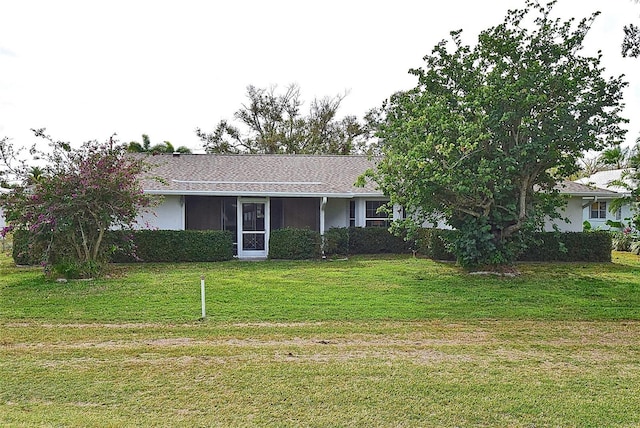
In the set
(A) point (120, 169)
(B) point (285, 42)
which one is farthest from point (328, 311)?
(B) point (285, 42)

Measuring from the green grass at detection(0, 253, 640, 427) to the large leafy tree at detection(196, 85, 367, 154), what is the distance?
28.8 metres

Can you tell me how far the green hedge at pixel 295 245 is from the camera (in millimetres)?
18312

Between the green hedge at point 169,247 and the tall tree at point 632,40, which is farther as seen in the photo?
the green hedge at point 169,247

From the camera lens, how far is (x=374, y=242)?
2003 centimetres

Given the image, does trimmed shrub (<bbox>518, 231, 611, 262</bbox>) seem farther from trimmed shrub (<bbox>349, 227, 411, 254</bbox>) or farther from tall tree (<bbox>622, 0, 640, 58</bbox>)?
tall tree (<bbox>622, 0, 640, 58</bbox>)

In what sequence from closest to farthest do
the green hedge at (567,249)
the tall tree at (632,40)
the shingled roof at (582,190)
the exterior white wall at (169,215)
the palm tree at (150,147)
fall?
1. the tall tree at (632,40)
2. the green hedge at (567,249)
3. the exterior white wall at (169,215)
4. the shingled roof at (582,190)
5. the palm tree at (150,147)

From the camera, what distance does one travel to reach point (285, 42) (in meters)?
16.3

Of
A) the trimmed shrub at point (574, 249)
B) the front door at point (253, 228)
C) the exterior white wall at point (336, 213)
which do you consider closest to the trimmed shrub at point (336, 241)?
the exterior white wall at point (336, 213)

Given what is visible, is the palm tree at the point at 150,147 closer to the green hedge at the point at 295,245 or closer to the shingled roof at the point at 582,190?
the green hedge at the point at 295,245

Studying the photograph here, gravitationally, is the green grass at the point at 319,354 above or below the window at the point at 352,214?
below

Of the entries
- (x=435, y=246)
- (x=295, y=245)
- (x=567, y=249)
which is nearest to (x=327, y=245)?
(x=295, y=245)

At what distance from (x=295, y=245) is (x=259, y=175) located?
161 inches

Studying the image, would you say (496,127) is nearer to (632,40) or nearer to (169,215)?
(632,40)

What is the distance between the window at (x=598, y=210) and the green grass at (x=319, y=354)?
59.4 ft
